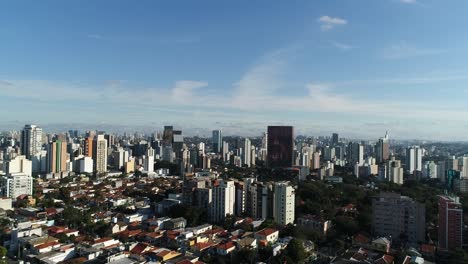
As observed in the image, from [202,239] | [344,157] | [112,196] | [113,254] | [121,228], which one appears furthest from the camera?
[344,157]

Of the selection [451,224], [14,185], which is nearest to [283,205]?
[451,224]

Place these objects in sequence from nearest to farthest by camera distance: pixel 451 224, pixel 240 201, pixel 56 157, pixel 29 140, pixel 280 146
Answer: pixel 451 224 → pixel 240 201 → pixel 56 157 → pixel 29 140 → pixel 280 146

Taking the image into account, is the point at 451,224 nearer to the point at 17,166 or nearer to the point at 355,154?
the point at 17,166

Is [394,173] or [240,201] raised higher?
[394,173]

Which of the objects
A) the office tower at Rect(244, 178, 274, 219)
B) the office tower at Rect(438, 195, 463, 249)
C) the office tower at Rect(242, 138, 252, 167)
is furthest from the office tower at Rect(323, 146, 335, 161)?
the office tower at Rect(438, 195, 463, 249)

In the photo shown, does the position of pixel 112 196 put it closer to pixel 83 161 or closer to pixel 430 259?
pixel 83 161

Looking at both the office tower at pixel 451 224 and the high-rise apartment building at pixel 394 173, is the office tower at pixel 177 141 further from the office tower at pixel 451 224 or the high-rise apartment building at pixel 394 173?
the office tower at pixel 451 224

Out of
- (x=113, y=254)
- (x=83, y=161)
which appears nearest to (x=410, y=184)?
(x=113, y=254)
